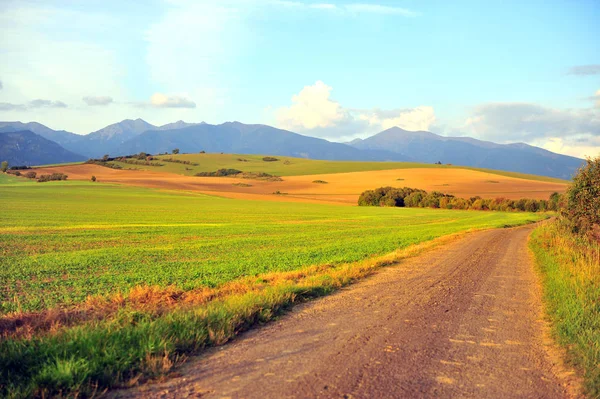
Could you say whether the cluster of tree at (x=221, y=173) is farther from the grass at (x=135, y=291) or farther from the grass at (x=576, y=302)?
the grass at (x=576, y=302)

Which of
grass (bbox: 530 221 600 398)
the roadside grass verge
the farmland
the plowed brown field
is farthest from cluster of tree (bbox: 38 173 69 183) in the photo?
grass (bbox: 530 221 600 398)

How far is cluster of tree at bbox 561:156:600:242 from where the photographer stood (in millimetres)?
21344

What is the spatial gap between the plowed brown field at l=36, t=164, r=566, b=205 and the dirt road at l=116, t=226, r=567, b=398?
7992 centimetres

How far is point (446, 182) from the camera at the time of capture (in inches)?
4540

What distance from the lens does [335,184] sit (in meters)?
122

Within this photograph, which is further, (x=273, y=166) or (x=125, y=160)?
(x=273, y=166)

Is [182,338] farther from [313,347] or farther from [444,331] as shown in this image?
[444,331]

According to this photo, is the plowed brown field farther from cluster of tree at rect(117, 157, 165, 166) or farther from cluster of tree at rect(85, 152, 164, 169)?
cluster of tree at rect(117, 157, 165, 166)

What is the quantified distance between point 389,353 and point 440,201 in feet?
279

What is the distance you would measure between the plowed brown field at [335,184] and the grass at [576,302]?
7330cm

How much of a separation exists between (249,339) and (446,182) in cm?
11412

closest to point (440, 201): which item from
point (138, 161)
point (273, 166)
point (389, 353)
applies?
point (389, 353)

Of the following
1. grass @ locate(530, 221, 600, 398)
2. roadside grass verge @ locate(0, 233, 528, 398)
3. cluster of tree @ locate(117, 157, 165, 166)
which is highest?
cluster of tree @ locate(117, 157, 165, 166)

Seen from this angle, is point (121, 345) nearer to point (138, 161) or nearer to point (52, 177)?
point (52, 177)
